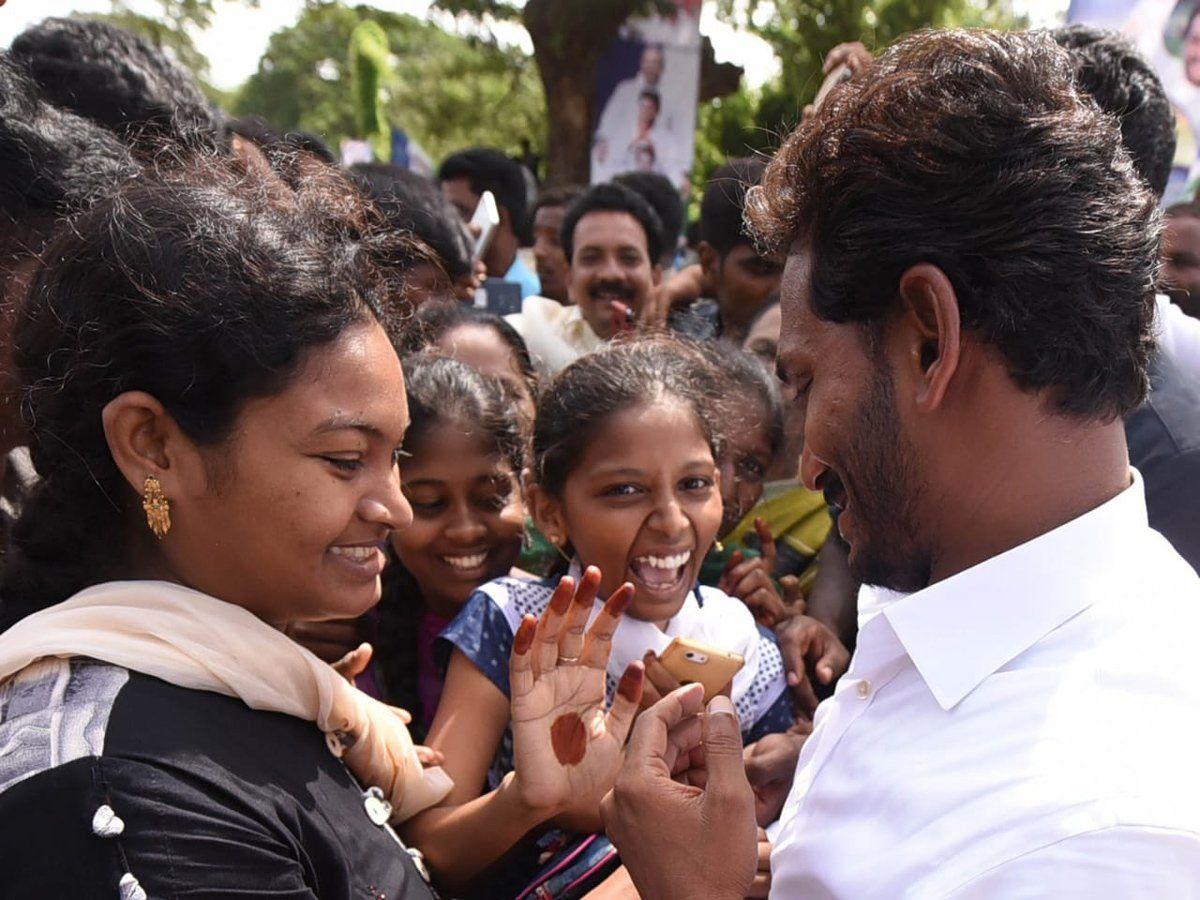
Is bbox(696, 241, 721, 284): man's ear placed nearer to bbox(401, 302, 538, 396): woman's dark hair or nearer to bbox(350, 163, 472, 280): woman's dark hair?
bbox(350, 163, 472, 280): woman's dark hair

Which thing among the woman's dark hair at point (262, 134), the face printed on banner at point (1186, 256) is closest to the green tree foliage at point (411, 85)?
the woman's dark hair at point (262, 134)

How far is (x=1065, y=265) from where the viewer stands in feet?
4.37

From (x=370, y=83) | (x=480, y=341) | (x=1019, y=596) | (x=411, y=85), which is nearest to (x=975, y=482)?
(x=1019, y=596)

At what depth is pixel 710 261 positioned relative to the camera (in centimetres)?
528

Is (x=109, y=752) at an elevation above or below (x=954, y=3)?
below

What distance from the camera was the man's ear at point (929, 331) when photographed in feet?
4.38

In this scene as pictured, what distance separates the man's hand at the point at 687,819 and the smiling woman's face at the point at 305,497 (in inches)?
19.9

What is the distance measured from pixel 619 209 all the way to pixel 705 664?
3.60m

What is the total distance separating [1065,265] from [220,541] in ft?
3.95

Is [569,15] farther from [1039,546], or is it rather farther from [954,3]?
[1039,546]

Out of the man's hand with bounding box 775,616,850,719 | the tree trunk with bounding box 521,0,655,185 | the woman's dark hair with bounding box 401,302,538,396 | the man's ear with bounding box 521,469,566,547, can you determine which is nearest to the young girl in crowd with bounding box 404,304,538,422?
the woman's dark hair with bounding box 401,302,538,396

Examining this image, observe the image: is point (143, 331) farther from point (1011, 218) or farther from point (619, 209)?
point (619, 209)

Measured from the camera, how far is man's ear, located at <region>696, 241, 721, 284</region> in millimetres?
5191

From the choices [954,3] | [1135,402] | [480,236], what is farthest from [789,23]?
[1135,402]
